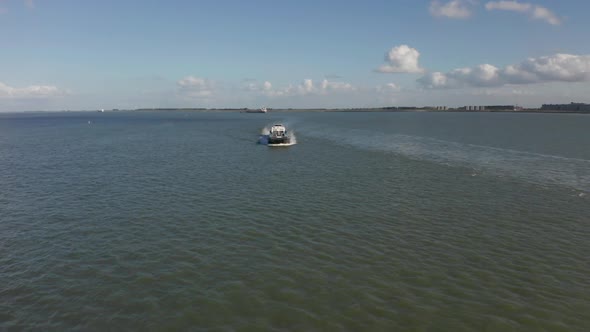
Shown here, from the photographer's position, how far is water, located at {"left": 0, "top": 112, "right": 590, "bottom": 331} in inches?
641

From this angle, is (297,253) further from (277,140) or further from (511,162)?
(277,140)

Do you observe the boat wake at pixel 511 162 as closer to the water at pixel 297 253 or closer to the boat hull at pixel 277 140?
the water at pixel 297 253

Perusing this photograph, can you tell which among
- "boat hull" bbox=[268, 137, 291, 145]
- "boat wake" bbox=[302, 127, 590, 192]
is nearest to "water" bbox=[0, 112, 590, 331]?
"boat wake" bbox=[302, 127, 590, 192]

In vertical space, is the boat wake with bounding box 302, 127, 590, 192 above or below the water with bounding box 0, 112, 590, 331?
above

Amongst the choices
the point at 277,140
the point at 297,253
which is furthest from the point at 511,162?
the point at 297,253

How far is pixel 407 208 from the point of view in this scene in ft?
106

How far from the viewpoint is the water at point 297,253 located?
53.4 ft

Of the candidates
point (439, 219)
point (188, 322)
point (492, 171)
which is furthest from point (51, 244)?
point (492, 171)

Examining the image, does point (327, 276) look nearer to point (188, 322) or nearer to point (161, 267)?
point (188, 322)

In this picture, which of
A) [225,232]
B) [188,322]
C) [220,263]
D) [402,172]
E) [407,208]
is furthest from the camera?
[402,172]

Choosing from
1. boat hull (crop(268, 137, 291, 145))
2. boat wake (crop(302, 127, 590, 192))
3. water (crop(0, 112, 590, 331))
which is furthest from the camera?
boat hull (crop(268, 137, 291, 145))

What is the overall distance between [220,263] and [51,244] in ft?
42.5

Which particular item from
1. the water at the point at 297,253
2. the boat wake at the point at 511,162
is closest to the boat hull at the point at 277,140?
the boat wake at the point at 511,162

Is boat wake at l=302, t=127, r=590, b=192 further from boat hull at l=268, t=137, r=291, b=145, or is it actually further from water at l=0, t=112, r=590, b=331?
boat hull at l=268, t=137, r=291, b=145
